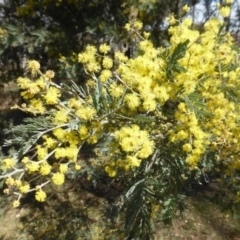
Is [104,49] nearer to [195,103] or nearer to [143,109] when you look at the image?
[143,109]

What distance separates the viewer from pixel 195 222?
5719 millimetres

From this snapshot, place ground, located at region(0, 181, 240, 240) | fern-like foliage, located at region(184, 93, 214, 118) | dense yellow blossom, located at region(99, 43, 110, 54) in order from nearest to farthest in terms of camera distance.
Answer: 1. fern-like foliage, located at region(184, 93, 214, 118)
2. dense yellow blossom, located at region(99, 43, 110, 54)
3. ground, located at region(0, 181, 240, 240)

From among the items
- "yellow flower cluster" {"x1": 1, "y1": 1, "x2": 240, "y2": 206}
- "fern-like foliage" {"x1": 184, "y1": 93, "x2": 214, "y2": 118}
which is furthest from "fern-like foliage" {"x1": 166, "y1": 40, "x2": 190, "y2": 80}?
"fern-like foliage" {"x1": 184, "y1": 93, "x2": 214, "y2": 118}

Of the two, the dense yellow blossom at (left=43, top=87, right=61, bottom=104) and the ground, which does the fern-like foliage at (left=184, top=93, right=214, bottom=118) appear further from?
the ground

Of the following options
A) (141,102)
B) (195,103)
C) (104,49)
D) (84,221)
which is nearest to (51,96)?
A: (141,102)

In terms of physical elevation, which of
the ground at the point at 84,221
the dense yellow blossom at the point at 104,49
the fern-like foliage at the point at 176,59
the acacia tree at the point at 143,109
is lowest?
the ground at the point at 84,221

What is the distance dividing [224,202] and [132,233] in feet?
11.0

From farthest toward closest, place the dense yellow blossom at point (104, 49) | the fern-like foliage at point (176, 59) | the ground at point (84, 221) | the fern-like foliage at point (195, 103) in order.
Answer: the ground at point (84, 221), the dense yellow blossom at point (104, 49), the fern-like foliage at point (195, 103), the fern-like foliage at point (176, 59)

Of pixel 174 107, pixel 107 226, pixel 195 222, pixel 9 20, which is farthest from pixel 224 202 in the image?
pixel 9 20

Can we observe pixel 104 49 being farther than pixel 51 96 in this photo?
Yes

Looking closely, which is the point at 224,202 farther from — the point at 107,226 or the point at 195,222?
the point at 107,226

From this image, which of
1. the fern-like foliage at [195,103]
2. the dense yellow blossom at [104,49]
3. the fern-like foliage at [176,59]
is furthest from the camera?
the dense yellow blossom at [104,49]

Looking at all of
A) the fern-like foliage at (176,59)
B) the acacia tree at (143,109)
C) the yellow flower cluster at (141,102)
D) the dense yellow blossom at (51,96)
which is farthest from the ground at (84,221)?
the fern-like foliage at (176,59)

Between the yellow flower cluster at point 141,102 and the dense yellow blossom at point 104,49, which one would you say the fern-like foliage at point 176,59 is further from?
the dense yellow blossom at point 104,49
